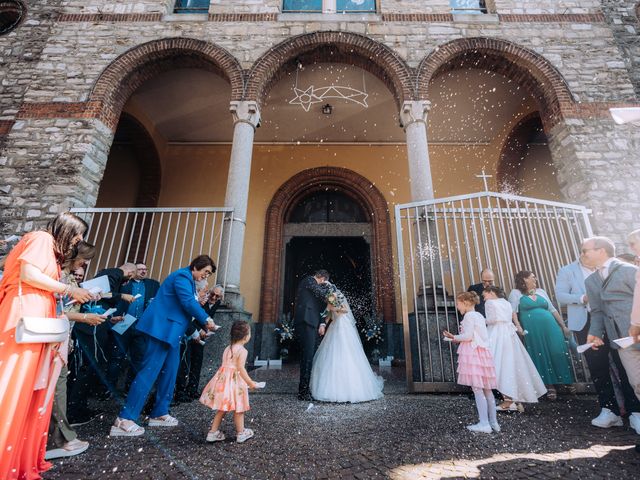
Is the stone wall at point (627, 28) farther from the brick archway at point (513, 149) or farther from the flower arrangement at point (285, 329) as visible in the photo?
the flower arrangement at point (285, 329)

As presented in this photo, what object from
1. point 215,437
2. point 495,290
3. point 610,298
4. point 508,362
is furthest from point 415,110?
point 215,437

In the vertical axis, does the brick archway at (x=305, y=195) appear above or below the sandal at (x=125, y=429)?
above

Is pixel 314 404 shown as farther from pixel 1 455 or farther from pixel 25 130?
pixel 25 130

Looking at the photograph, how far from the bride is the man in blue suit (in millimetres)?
1843

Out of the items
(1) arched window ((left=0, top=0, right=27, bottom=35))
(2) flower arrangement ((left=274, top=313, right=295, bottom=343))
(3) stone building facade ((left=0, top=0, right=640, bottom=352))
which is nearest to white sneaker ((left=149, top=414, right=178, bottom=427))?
(3) stone building facade ((left=0, top=0, right=640, bottom=352))

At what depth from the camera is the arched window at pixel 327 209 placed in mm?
9680

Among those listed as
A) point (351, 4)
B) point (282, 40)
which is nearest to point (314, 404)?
point (282, 40)

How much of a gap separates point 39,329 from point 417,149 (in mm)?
5945

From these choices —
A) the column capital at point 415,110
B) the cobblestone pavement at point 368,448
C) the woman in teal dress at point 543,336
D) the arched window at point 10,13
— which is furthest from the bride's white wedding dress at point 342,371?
the arched window at point 10,13

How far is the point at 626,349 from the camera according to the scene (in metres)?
2.64

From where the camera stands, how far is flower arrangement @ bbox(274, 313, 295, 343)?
7.90 metres

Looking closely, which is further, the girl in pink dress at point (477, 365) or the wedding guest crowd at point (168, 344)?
the girl in pink dress at point (477, 365)

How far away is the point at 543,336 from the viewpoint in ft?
13.7

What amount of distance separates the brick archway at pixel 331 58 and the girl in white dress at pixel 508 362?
4567 mm
